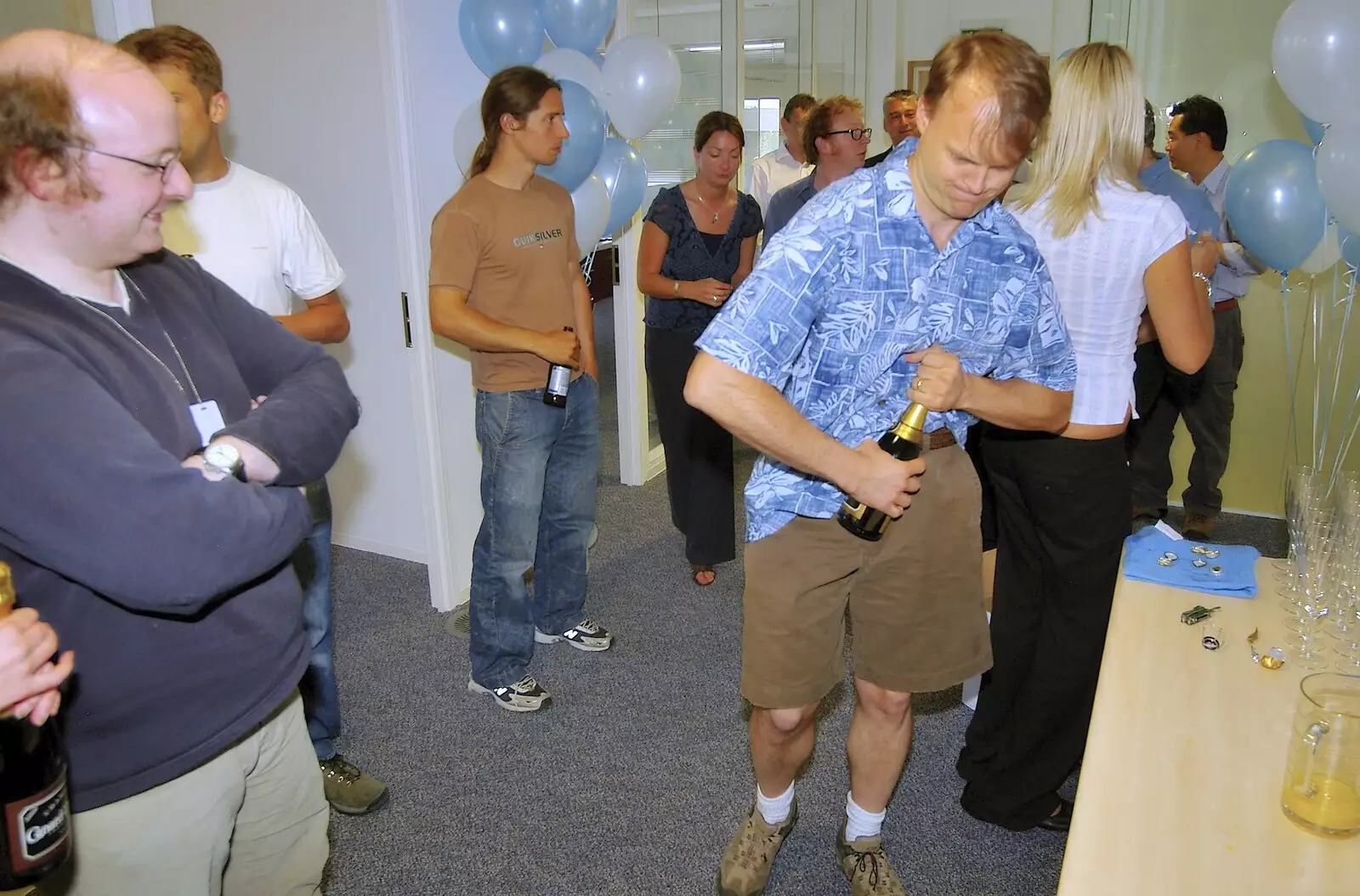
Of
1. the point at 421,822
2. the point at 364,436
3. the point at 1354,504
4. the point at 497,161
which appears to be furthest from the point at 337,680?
the point at 1354,504

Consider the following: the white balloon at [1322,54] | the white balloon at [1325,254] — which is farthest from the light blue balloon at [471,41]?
the white balloon at [1325,254]

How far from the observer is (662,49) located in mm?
3279

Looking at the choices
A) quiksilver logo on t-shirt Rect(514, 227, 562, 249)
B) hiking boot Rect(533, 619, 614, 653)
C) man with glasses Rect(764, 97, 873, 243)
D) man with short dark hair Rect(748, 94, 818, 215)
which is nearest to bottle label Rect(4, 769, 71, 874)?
quiksilver logo on t-shirt Rect(514, 227, 562, 249)

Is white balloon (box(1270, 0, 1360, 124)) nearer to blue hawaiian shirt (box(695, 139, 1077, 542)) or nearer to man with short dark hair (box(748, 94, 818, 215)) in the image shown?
blue hawaiian shirt (box(695, 139, 1077, 542))

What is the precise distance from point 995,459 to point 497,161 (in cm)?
148

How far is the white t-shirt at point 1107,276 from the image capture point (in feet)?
6.07

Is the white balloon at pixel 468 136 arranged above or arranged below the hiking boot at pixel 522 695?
above

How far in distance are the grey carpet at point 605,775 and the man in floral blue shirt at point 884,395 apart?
0.23 m

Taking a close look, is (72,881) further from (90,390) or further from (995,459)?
(995,459)

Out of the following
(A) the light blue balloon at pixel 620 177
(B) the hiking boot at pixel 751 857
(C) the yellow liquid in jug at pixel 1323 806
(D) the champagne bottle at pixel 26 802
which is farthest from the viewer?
(A) the light blue balloon at pixel 620 177

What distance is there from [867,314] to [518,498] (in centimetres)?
138

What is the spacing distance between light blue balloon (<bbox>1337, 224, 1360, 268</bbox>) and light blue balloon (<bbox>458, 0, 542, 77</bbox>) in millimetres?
2394

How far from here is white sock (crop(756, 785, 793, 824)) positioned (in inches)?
78.1

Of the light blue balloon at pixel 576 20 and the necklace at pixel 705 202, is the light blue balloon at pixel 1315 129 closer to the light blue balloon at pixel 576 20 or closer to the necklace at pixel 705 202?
the necklace at pixel 705 202
